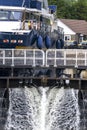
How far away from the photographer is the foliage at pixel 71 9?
115562 mm

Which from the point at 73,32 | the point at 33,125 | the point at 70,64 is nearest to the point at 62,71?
the point at 70,64

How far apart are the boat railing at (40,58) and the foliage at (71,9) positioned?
70.1 metres

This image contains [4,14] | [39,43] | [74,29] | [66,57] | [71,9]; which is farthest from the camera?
[71,9]

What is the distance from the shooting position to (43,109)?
140ft

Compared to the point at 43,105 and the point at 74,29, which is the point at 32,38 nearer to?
the point at 43,105

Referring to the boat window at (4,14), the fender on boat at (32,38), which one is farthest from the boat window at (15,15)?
the fender on boat at (32,38)

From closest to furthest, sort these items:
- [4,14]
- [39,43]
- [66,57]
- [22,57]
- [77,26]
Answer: [22,57], [66,57], [39,43], [4,14], [77,26]

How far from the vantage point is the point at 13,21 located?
166 ft

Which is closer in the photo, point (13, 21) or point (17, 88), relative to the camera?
point (17, 88)

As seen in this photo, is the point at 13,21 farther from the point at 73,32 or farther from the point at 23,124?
the point at 73,32

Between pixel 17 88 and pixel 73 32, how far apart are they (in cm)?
6275

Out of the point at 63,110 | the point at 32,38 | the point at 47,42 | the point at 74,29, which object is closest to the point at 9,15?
the point at 47,42

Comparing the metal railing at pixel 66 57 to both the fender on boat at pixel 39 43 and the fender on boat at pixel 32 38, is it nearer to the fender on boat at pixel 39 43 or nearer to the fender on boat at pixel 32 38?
the fender on boat at pixel 39 43

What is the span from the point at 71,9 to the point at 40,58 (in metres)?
73.8
